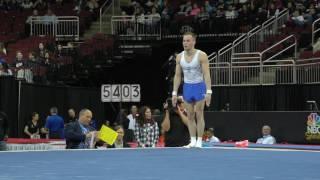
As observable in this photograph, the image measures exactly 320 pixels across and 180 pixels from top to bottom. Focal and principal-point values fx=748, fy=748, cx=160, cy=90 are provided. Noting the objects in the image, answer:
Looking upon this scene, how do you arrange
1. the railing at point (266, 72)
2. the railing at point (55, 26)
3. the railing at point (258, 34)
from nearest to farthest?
1. the railing at point (266, 72)
2. the railing at point (258, 34)
3. the railing at point (55, 26)

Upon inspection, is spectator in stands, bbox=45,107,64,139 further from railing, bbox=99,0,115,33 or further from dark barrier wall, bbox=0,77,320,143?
railing, bbox=99,0,115,33

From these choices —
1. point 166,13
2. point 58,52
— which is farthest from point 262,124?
point 166,13

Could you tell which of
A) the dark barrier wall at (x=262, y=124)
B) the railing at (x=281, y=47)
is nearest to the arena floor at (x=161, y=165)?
the dark barrier wall at (x=262, y=124)

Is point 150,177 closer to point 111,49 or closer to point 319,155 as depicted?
point 319,155

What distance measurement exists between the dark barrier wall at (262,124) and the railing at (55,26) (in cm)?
1034

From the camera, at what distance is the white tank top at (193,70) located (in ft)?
32.5

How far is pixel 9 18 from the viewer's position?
1187 inches

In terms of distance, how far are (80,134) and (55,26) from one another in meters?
17.0

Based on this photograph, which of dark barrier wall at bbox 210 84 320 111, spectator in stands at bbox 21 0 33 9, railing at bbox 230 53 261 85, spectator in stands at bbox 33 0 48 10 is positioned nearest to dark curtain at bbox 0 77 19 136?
dark barrier wall at bbox 210 84 320 111

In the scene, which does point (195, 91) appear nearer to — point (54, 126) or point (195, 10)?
point (54, 126)

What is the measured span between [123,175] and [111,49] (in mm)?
20942

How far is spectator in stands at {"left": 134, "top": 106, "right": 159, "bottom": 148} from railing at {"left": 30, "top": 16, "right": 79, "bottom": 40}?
15.9m

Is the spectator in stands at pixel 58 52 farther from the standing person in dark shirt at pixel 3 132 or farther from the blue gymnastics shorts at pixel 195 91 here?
the blue gymnastics shorts at pixel 195 91

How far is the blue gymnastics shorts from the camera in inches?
392
